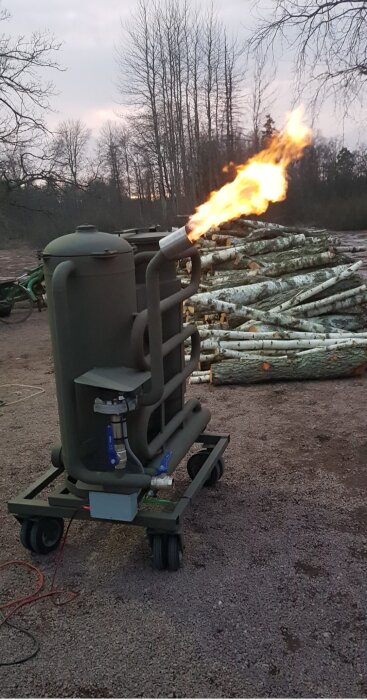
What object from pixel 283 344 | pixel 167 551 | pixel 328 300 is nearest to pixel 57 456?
pixel 167 551

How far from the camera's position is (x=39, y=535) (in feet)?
11.0

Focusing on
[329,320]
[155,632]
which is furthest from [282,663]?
[329,320]

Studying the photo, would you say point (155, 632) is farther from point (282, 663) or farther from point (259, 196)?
point (259, 196)

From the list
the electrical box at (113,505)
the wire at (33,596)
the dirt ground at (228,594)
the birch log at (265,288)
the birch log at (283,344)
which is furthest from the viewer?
the birch log at (265,288)

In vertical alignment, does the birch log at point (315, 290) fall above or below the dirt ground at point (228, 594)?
above

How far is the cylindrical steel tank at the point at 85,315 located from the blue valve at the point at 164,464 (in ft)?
1.06

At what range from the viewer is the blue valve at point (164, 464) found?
3189 millimetres

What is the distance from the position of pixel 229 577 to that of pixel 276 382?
12.9ft

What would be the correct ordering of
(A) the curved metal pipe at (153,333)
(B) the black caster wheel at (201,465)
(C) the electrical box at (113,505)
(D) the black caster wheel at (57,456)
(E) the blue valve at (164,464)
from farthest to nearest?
(B) the black caster wheel at (201,465) < (D) the black caster wheel at (57,456) < (E) the blue valve at (164,464) < (C) the electrical box at (113,505) < (A) the curved metal pipe at (153,333)

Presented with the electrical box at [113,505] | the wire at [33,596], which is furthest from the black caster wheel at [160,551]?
the wire at [33,596]

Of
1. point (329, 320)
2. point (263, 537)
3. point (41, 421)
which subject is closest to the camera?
point (263, 537)

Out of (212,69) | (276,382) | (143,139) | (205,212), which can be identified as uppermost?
(212,69)

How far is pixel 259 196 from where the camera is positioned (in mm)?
3488

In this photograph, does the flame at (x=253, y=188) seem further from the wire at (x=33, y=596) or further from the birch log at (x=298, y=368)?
the birch log at (x=298, y=368)
